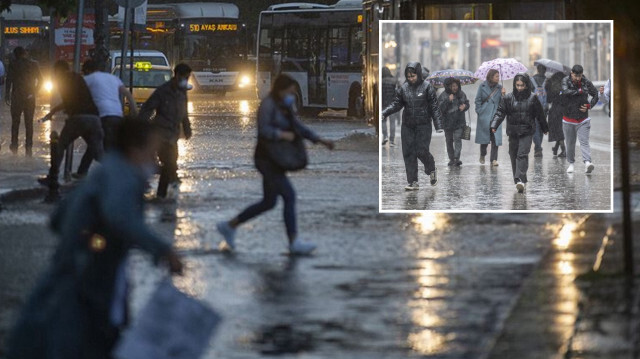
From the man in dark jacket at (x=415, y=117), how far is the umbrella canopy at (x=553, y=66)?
121 centimetres

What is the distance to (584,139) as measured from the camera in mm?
14422

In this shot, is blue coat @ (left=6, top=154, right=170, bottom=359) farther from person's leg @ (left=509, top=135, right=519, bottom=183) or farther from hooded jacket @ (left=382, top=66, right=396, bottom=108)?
person's leg @ (left=509, top=135, right=519, bottom=183)

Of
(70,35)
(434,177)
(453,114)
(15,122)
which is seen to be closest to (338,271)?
(434,177)

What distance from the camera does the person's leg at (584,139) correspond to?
14453 millimetres

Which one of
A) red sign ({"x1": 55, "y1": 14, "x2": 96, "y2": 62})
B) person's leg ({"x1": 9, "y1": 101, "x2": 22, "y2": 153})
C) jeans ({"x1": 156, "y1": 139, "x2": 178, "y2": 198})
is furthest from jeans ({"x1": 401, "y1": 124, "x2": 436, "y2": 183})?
red sign ({"x1": 55, "y1": 14, "x2": 96, "y2": 62})

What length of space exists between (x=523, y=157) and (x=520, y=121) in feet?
1.41

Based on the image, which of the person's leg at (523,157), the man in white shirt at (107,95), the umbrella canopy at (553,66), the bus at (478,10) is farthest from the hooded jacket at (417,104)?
the bus at (478,10)

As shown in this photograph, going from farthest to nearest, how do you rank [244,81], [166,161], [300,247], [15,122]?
[244,81]
[15,122]
[166,161]
[300,247]

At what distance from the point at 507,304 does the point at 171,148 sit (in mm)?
7369

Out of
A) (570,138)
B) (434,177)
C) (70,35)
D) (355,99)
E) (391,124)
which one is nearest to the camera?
(570,138)

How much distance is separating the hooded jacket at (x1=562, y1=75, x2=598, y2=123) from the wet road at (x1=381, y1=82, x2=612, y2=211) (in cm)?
30

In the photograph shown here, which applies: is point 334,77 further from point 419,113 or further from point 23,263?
point 23,263

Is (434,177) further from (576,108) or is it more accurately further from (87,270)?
(87,270)

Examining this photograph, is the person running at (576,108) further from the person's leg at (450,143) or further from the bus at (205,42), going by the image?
the bus at (205,42)
